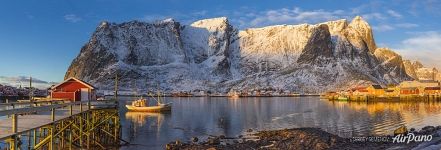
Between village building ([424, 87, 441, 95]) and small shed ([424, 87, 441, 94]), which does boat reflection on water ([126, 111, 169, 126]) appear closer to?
village building ([424, 87, 441, 95])

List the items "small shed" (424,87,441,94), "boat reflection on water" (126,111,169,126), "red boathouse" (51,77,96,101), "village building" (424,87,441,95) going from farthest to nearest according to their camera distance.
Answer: "small shed" (424,87,441,94) < "village building" (424,87,441,95) < "boat reflection on water" (126,111,169,126) < "red boathouse" (51,77,96,101)

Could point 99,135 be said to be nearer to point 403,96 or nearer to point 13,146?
point 13,146

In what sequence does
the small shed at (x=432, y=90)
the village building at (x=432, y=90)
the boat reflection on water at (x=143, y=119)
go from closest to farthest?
the boat reflection on water at (x=143, y=119), the village building at (x=432, y=90), the small shed at (x=432, y=90)

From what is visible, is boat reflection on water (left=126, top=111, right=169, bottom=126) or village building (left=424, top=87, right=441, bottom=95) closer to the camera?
boat reflection on water (left=126, top=111, right=169, bottom=126)

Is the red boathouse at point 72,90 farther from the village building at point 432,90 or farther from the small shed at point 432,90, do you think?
the small shed at point 432,90

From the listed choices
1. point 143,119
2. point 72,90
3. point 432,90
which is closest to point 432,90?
point 432,90

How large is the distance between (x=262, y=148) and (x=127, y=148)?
13.7m

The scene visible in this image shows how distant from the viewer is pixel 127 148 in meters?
45.4

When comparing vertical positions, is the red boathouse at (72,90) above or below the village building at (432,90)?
above

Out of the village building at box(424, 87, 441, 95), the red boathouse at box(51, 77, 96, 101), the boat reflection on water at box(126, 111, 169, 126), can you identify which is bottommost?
the boat reflection on water at box(126, 111, 169, 126)

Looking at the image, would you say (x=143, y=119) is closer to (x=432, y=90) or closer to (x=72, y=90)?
(x=72, y=90)

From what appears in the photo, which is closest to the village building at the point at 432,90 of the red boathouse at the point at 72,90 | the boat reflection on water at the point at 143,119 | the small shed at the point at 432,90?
the small shed at the point at 432,90

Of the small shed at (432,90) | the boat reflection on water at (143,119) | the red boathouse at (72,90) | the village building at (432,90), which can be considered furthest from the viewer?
the small shed at (432,90)

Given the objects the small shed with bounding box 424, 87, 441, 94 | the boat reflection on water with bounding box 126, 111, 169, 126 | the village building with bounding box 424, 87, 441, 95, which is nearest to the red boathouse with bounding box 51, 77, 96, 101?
the boat reflection on water with bounding box 126, 111, 169, 126
